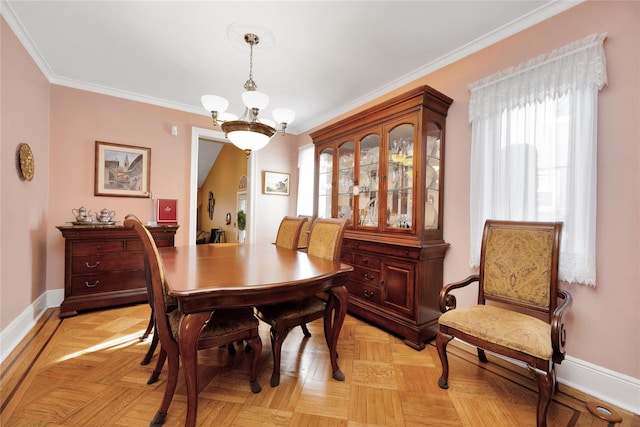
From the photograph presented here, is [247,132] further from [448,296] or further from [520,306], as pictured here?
[520,306]

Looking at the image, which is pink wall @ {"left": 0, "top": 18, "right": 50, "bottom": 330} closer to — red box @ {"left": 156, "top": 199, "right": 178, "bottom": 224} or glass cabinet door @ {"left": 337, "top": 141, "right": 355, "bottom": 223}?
red box @ {"left": 156, "top": 199, "right": 178, "bottom": 224}

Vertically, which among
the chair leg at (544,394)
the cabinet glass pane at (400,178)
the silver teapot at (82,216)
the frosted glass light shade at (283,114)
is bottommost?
the chair leg at (544,394)

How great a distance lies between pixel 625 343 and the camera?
158 centimetres

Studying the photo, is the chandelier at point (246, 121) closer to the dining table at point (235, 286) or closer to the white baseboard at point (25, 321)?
the dining table at point (235, 286)

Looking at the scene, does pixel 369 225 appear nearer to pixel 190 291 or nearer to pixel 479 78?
pixel 479 78

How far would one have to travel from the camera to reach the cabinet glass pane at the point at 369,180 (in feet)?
9.23

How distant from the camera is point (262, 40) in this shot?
2260 mm

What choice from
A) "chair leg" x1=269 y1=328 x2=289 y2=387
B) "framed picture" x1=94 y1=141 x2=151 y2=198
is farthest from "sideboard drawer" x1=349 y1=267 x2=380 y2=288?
"framed picture" x1=94 y1=141 x2=151 y2=198

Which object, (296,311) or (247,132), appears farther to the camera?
(247,132)

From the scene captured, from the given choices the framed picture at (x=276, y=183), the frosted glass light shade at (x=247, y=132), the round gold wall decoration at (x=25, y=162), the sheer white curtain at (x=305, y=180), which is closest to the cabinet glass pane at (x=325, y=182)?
the sheer white curtain at (x=305, y=180)

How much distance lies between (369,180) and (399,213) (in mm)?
538

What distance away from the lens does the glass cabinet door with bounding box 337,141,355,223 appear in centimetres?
316

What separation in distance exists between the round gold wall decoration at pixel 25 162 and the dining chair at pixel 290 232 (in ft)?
7.50

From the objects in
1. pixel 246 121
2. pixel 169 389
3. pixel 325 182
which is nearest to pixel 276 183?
pixel 325 182
